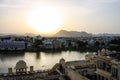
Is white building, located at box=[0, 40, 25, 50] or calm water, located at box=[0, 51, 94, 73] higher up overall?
white building, located at box=[0, 40, 25, 50]

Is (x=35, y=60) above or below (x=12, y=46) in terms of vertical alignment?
below

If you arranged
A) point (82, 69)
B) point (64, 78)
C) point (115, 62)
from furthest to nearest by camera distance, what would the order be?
point (82, 69) → point (64, 78) → point (115, 62)

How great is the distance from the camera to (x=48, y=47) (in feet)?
204

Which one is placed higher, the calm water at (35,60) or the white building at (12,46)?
the white building at (12,46)

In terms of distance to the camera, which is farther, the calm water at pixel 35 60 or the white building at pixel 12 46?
the white building at pixel 12 46

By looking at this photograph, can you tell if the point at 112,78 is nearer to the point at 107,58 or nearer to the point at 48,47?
the point at 107,58

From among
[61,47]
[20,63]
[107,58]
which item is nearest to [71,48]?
[61,47]

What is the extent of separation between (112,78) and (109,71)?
23.9 inches

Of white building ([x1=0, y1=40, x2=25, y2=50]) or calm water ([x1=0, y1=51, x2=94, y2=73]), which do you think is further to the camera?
white building ([x1=0, y1=40, x2=25, y2=50])

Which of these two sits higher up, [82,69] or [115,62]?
[115,62]

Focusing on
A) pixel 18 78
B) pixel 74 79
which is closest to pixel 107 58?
pixel 74 79

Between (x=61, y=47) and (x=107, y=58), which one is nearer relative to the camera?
(x=107, y=58)

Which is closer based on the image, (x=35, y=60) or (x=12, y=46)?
(x=35, y=60)

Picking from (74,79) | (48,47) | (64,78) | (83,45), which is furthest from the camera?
(83,45)
